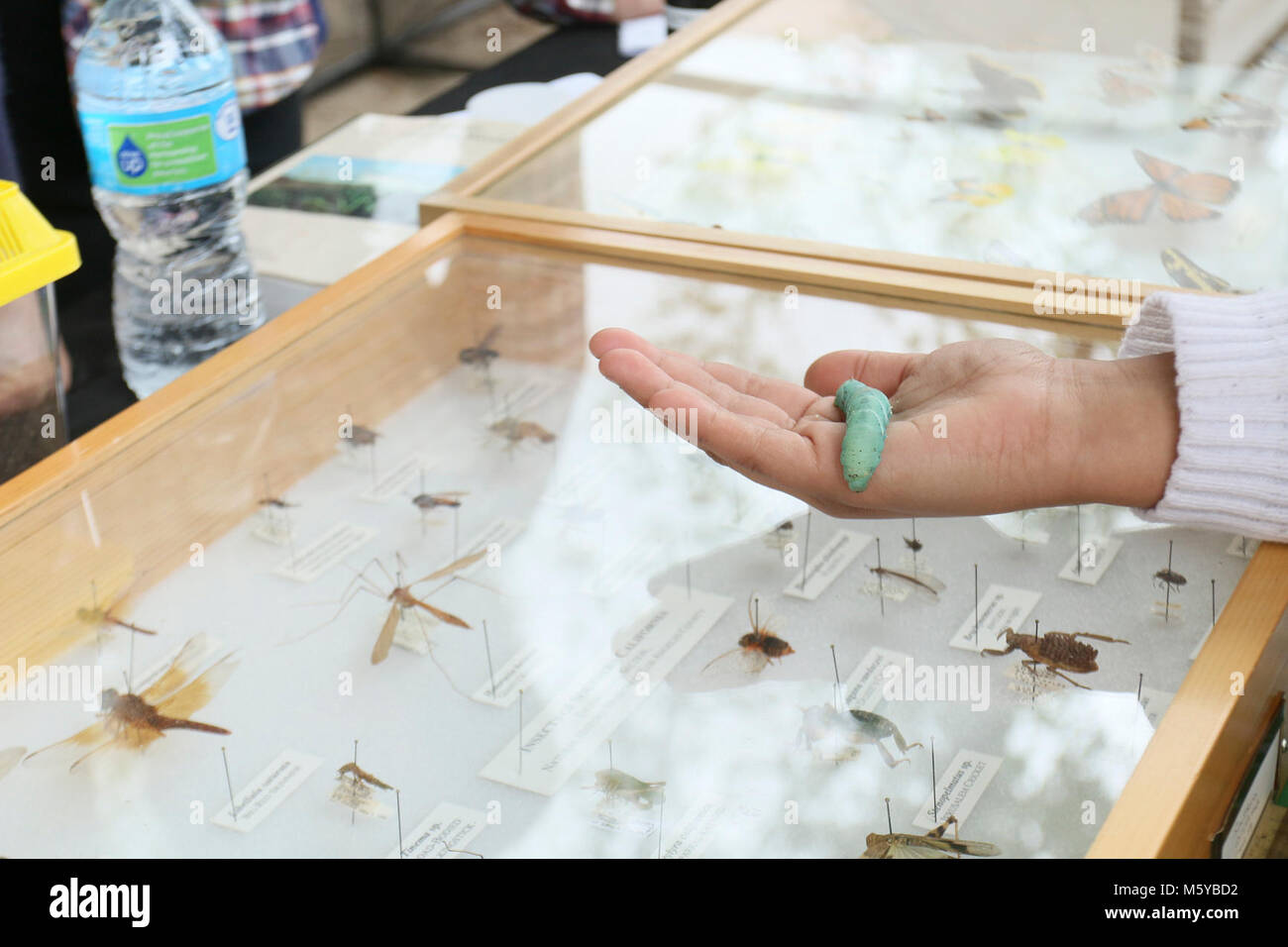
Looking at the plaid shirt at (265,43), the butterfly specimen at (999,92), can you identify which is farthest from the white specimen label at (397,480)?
the plaid shirt at (265,43)

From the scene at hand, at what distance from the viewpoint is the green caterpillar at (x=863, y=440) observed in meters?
0.88

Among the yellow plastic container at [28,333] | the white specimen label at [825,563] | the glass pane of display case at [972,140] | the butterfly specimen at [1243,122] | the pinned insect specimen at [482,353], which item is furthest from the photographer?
the butterfly specimen at [1243,122]

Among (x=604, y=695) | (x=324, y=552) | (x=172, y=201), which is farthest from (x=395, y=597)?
(x=172, y=201)

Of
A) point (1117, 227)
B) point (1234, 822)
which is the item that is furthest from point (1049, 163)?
point (1234, 822)

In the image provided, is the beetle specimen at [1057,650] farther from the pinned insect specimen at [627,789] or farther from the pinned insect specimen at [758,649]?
the pinned insect specimen at [627,789]

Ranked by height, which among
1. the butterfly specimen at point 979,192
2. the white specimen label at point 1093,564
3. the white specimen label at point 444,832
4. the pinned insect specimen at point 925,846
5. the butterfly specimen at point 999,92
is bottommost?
the pinned insect specimen at point 925,846

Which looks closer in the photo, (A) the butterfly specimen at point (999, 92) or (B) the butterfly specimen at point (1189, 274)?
(B) the butterfly specimen at point (1189, 274)

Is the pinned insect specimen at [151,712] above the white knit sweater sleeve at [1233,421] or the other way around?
the other way around

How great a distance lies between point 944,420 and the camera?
3.05ft

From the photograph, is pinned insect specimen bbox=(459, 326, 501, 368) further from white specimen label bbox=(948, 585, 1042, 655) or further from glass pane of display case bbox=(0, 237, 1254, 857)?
white specimen label bbox=(948, 585, 1042, 655)

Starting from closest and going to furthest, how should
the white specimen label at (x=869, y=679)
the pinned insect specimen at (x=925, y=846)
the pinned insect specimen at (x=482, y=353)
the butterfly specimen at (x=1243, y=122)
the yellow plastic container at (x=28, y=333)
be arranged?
the pinned insect specimen at (x=925, y=846) → the white specimen label at (x=869, y=679) → the yellow plastic container at (x=28, y=333) → the pinned insect specimen at (x=482, y=353) → the butterfly specimen at (x=1243, y=122)

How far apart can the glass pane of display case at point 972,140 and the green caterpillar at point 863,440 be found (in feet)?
1.23

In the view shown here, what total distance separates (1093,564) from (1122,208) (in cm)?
61

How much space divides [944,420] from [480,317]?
0.48 m
